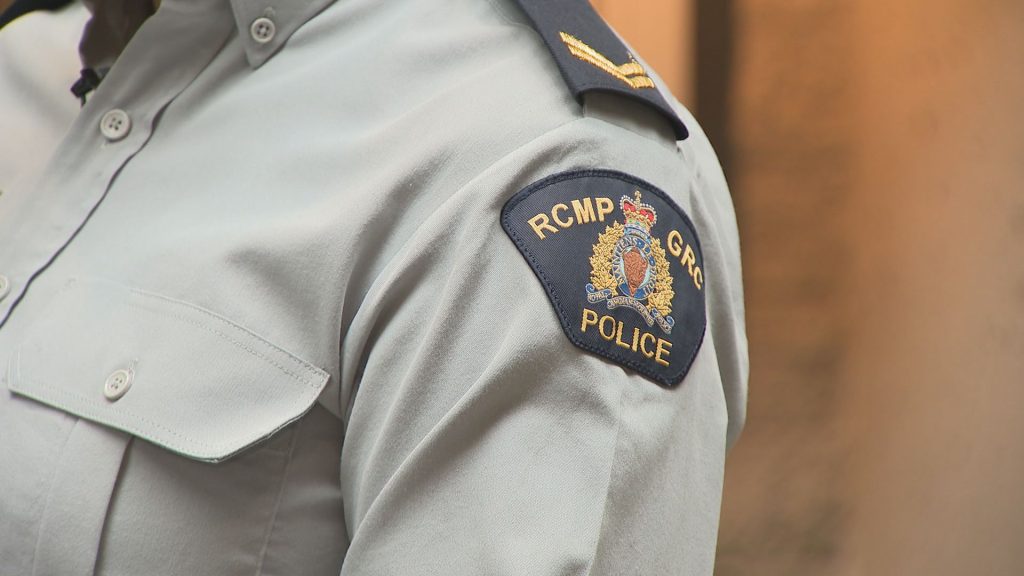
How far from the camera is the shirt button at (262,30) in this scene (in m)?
0.61

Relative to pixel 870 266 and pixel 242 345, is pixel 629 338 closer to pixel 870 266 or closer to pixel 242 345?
pixel 242 345

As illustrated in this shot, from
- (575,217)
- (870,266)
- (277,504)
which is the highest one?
(575,217)

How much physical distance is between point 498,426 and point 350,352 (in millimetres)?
90

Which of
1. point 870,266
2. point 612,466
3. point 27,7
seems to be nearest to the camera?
point 612,466

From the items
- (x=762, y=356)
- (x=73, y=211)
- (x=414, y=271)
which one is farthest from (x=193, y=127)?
(x=762, y=356)

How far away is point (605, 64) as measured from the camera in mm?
568

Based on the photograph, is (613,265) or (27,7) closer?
(613,265)

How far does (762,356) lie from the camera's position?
43.4 inches

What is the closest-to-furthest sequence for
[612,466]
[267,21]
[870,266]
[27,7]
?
[612,466]
[267,21]
[27,7]
[870,266]

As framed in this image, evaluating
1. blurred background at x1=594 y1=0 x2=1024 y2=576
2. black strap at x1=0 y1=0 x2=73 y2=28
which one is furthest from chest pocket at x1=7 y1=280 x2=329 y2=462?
blurred background at x1=594 y1=0 x2=1024 y2=576

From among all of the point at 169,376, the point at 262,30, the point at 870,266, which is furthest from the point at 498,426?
the point at 870,266

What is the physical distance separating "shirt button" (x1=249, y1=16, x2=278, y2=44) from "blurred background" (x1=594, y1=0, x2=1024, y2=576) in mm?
534

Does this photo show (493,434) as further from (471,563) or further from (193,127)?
(193,127)

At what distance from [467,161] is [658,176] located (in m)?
0.10
